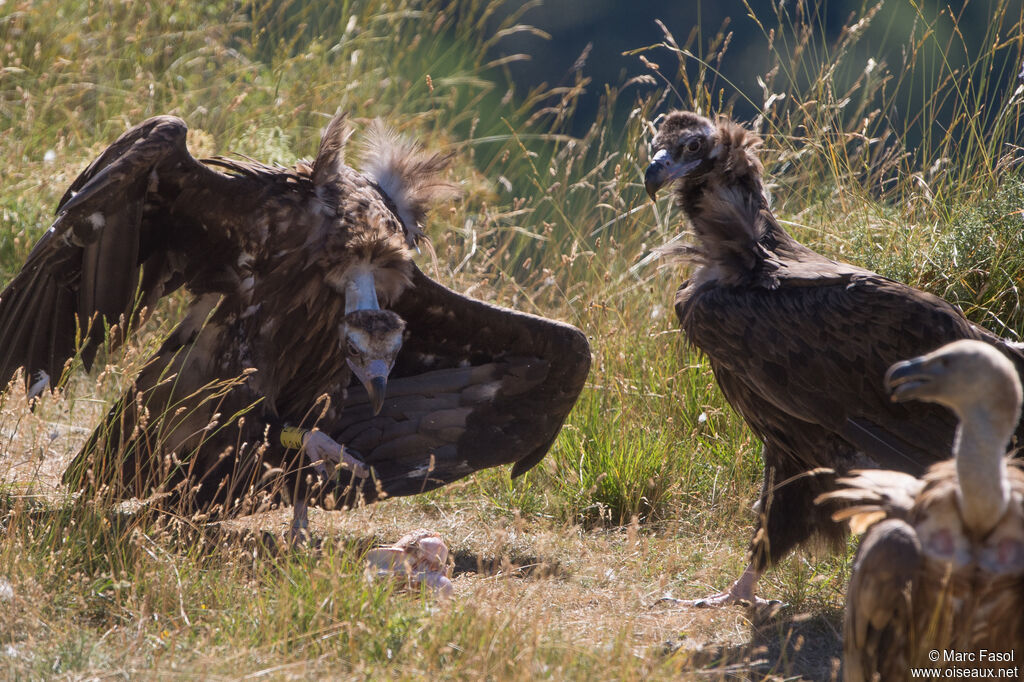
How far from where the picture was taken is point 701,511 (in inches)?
192

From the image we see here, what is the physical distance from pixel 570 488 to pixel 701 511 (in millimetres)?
616

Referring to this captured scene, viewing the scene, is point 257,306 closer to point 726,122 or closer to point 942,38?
point 726,122

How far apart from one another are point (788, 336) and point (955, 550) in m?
1.23

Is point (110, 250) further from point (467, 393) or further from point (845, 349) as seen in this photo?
point (845, 349)

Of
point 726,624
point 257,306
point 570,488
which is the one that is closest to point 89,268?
point 257,306

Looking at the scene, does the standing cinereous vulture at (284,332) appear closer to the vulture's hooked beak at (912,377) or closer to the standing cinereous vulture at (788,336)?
the standing cinereous vulture at (788,336)

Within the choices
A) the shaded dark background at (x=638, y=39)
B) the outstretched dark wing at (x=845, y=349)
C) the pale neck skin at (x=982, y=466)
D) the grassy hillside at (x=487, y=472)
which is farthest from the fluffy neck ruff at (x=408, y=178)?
the shaded dark background at (x=638, y=39)

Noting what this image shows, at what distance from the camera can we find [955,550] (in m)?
2.68

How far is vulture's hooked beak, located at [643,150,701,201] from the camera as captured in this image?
4.14m

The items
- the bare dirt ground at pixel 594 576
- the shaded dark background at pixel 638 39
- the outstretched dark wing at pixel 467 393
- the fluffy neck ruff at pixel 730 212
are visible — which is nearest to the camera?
the bare dirt ground at pixel 594 576

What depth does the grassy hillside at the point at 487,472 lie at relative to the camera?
10.1 ft

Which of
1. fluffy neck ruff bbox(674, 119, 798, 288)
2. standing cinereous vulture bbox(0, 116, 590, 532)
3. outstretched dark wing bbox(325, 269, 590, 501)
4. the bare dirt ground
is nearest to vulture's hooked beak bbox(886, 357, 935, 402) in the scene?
the bare dirt ground

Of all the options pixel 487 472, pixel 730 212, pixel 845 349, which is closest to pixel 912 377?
pixel 845 349

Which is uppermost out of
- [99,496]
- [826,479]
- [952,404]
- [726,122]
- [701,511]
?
[726,122]
